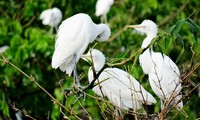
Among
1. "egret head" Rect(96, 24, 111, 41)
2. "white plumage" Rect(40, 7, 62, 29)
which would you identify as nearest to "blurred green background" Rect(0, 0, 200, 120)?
"white plumage" Rect(40, 7, 62, 29)

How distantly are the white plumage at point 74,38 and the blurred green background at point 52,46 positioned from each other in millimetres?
1428

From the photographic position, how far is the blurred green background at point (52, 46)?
539 cm

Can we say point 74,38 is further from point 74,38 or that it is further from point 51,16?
point 51,16

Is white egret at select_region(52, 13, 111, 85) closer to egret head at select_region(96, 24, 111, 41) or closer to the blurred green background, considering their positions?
egret head at select_region(96, 24, 111, 41)

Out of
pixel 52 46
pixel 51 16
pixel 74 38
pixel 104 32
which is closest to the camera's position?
pixel 104 32

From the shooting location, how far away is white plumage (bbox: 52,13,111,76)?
11.5 feet

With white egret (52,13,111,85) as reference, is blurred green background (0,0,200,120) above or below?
below

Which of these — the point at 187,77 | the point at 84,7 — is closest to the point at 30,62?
the point at 84,7

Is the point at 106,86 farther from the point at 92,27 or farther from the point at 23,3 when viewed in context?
the point at 23,3

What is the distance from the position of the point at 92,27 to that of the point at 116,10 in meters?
3.08

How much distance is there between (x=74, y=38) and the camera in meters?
3.62

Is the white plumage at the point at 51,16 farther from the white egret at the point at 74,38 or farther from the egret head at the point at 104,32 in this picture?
the egret head at the point at 104,32

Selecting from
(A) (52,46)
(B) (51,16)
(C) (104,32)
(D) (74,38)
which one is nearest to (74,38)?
(D) (74,38)

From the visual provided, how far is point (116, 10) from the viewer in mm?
6586
